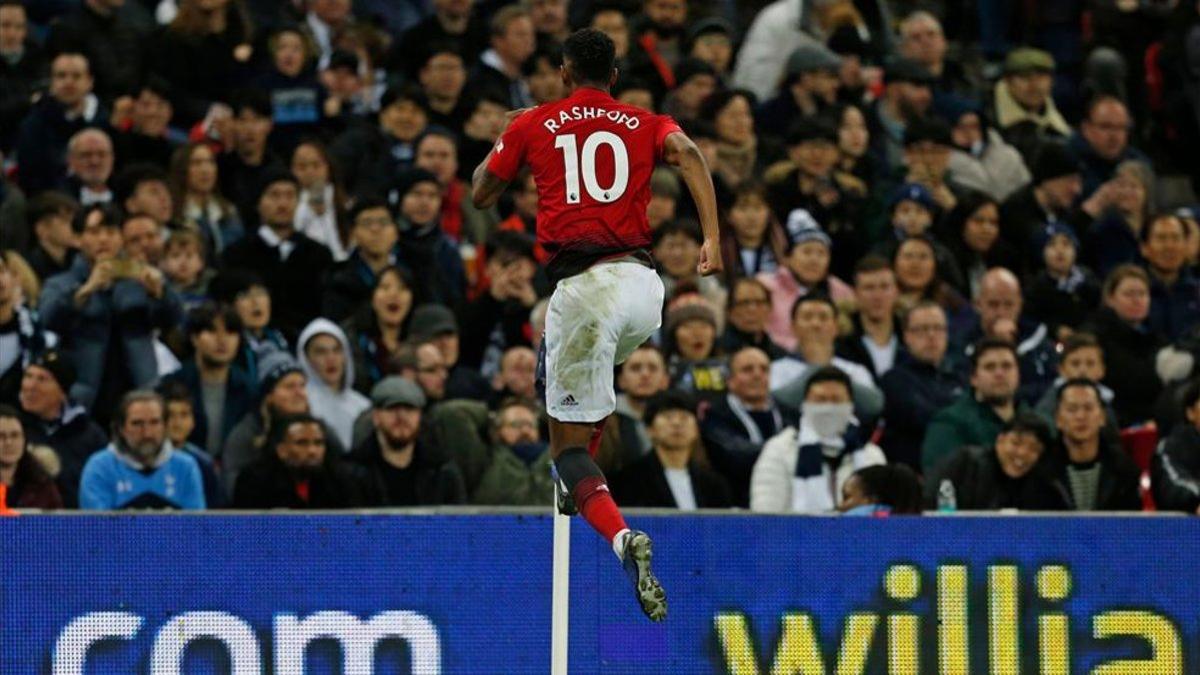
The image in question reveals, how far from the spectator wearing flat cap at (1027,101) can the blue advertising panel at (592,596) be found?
29.0 ft

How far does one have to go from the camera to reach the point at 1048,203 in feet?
67.8

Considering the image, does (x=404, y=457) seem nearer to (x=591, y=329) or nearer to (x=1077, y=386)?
(x=1077, y=386)

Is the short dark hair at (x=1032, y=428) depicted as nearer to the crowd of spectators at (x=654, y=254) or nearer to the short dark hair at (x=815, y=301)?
the crowd of spectators at (x=654, y=254)

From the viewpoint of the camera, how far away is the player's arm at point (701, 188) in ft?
36.8

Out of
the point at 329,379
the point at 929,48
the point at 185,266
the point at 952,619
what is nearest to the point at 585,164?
the point at 952,619

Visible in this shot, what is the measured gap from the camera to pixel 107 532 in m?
12.6

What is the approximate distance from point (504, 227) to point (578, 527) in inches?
240

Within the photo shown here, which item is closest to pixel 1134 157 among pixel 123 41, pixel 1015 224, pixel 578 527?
pixel 1015 224

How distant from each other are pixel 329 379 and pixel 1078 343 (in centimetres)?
472

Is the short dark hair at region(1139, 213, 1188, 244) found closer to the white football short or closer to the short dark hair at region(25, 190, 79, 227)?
the short dark hair at region(25, 190, 79, 227)

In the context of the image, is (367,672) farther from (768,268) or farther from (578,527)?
(768,268)

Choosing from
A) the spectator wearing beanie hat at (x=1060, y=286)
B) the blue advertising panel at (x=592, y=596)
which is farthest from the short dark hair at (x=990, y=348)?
the blue advertising panel at (x=592, y=596)

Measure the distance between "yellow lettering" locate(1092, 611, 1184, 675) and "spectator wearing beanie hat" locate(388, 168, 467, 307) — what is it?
614 cm

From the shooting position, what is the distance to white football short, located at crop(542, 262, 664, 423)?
11.6m
